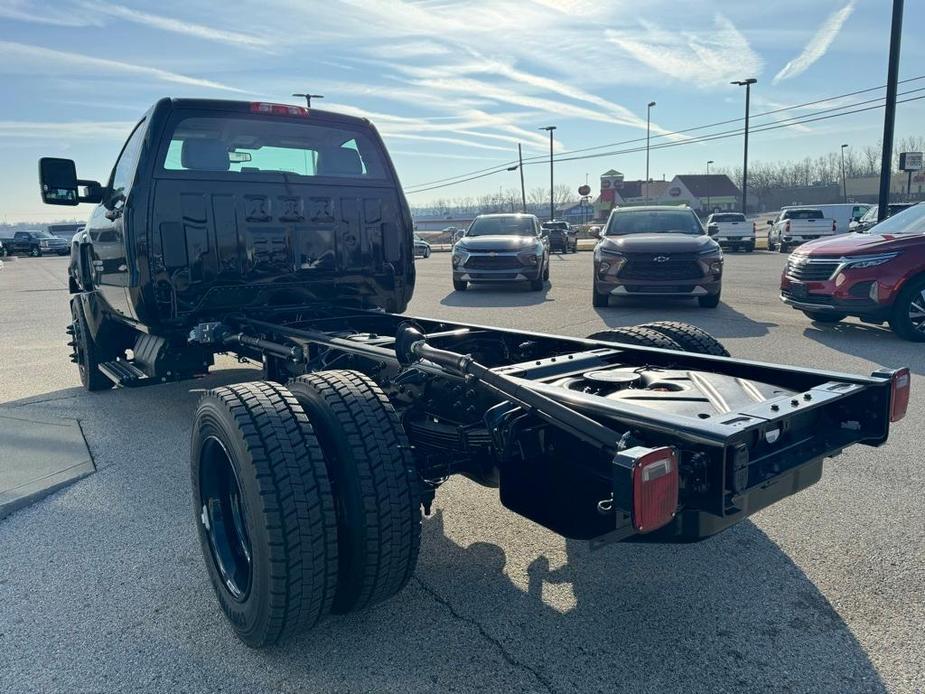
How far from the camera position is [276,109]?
4949 millimetres

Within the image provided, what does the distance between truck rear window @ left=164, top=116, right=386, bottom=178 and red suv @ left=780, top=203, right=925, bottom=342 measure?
233 inches

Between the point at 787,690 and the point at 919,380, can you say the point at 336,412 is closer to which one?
the point at 787,690

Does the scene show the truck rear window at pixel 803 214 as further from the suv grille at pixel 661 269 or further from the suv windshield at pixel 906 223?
the suv windshield at pixel 906 223

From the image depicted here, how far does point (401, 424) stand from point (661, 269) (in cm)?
884

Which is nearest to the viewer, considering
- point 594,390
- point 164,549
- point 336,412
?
point 336,412

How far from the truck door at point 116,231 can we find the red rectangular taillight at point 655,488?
3.89 meters

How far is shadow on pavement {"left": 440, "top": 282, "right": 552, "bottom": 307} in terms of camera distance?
43.6 feet

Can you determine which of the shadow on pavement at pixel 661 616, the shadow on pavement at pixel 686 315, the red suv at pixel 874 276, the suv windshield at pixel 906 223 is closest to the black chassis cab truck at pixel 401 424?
the shadow on pavement at pixel 661 616

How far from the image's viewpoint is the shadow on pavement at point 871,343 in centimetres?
709

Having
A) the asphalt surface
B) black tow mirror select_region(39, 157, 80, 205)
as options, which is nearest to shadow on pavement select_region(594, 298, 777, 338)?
the asphalt surface

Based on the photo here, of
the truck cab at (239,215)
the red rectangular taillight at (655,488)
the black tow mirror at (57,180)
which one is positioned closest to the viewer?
the red rectangular taillight at (655,488)

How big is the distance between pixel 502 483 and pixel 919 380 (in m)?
5.22

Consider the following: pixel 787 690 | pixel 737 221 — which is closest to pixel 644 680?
pixel 787 690

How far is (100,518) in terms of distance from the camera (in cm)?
374
